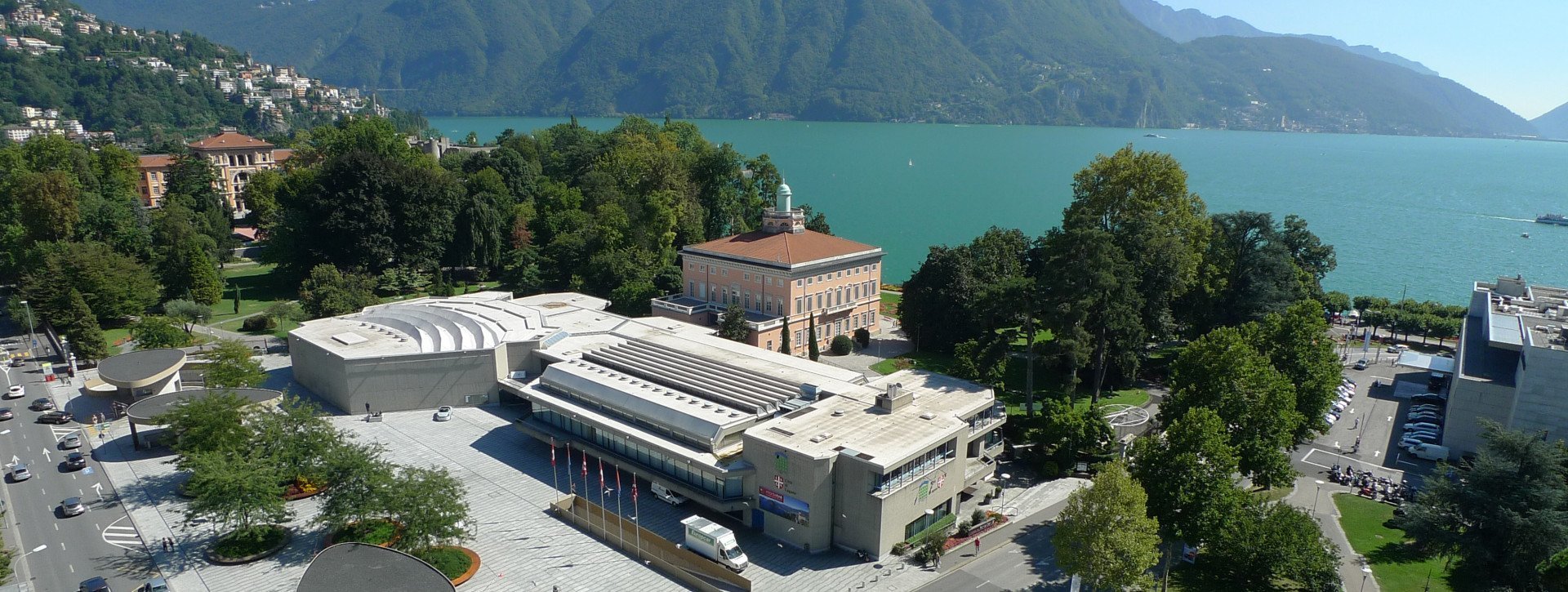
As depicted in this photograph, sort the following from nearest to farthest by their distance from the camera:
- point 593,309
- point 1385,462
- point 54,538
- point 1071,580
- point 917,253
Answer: point 1071,580 → point 54,538 → point 1385,462 → point 593,309 → point 917,253

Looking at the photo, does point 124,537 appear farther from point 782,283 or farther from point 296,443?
point 782,283

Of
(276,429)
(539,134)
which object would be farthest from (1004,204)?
(276,429)

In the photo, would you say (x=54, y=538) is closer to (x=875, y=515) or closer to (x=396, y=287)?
(x=875, y=515)

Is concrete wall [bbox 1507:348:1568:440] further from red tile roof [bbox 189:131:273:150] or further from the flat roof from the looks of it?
red tile roof [bbox 189:131:273:150]

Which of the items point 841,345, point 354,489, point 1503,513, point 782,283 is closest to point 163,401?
point 354,489

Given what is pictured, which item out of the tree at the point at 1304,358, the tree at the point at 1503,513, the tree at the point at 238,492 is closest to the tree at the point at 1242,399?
the tree at the point at 1304,358
